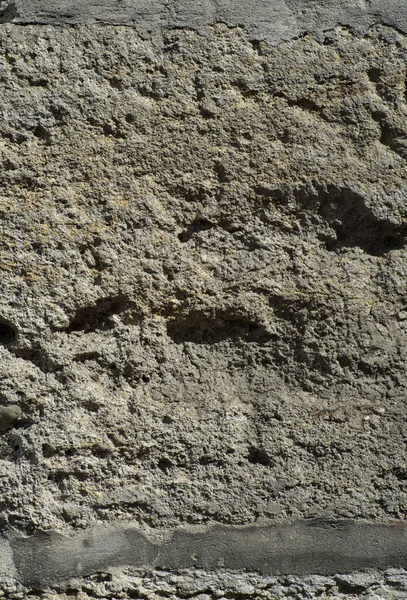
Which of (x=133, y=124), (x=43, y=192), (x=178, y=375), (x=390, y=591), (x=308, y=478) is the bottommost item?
(x=390, y=591)

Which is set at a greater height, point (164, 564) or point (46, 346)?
point (46, 346)

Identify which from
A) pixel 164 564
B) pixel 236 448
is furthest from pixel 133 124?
pixel 164 564

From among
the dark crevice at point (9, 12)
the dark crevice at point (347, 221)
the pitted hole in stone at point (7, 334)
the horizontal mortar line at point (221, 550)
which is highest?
the dark crevice at point (9, 12)

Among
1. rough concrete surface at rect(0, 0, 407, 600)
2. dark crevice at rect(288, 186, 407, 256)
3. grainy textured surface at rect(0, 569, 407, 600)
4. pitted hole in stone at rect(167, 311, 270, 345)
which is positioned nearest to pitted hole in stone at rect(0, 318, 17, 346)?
rough concrete surface at rect(0, 0, 407, 600)

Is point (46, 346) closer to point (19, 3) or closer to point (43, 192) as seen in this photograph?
point (43, 192)

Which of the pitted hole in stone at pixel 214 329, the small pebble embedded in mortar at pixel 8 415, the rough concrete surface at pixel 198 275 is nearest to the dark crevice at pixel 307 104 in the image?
the rough concrete surface at pixel 198 275

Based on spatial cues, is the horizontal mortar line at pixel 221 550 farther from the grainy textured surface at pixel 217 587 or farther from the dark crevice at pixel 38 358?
the dark crevice at pixel 38 358

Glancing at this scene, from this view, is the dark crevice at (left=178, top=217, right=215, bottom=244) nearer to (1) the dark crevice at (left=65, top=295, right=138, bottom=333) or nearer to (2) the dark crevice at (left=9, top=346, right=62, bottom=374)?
(1) the dark crevice at (left=65, top=295, right=138, bottom=333)
